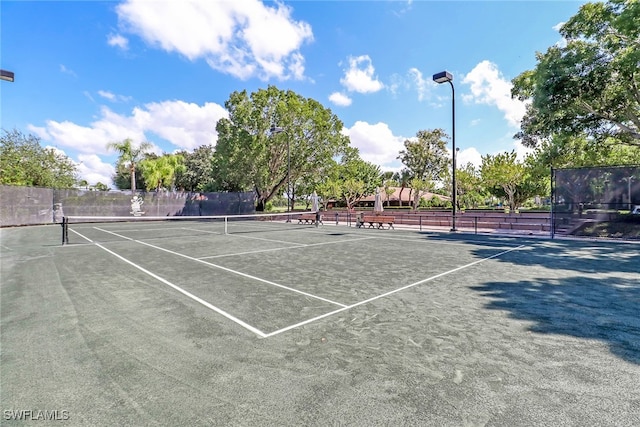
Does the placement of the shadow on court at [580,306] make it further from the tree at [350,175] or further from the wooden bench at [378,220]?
the tree at [350,175]

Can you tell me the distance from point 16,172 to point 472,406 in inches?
1643

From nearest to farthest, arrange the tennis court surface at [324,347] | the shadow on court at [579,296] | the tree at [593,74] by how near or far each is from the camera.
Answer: the tennis court surface at [324,347] → the shadow on court at [579,296] → the tree at [593,74]

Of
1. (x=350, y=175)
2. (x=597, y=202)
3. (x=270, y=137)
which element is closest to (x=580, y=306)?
(x=597, y=202)

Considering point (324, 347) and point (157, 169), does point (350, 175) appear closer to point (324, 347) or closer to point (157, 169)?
point (157, 169)

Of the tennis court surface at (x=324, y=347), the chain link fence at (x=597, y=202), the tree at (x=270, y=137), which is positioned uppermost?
the tree at (x=270, y=137)

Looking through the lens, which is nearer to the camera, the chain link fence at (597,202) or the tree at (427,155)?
the chain link fence at (597,202)

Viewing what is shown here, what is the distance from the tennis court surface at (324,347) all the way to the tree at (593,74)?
420 inches

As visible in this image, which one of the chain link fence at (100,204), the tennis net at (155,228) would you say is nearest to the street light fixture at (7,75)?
the tennis net at (155,228)

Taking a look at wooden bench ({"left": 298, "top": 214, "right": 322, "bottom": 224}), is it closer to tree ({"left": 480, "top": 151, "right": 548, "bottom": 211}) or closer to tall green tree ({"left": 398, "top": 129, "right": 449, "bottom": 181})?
tree ({"left": 480, "top": 151, "right": 548, "bottom": 211})

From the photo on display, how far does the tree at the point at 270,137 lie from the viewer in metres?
32.5

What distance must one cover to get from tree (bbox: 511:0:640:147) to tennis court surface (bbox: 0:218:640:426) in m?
10.7

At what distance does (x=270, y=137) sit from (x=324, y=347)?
32.1 meters

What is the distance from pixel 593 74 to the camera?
13.4 m

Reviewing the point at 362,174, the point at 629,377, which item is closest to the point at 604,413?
the point at 629,377
